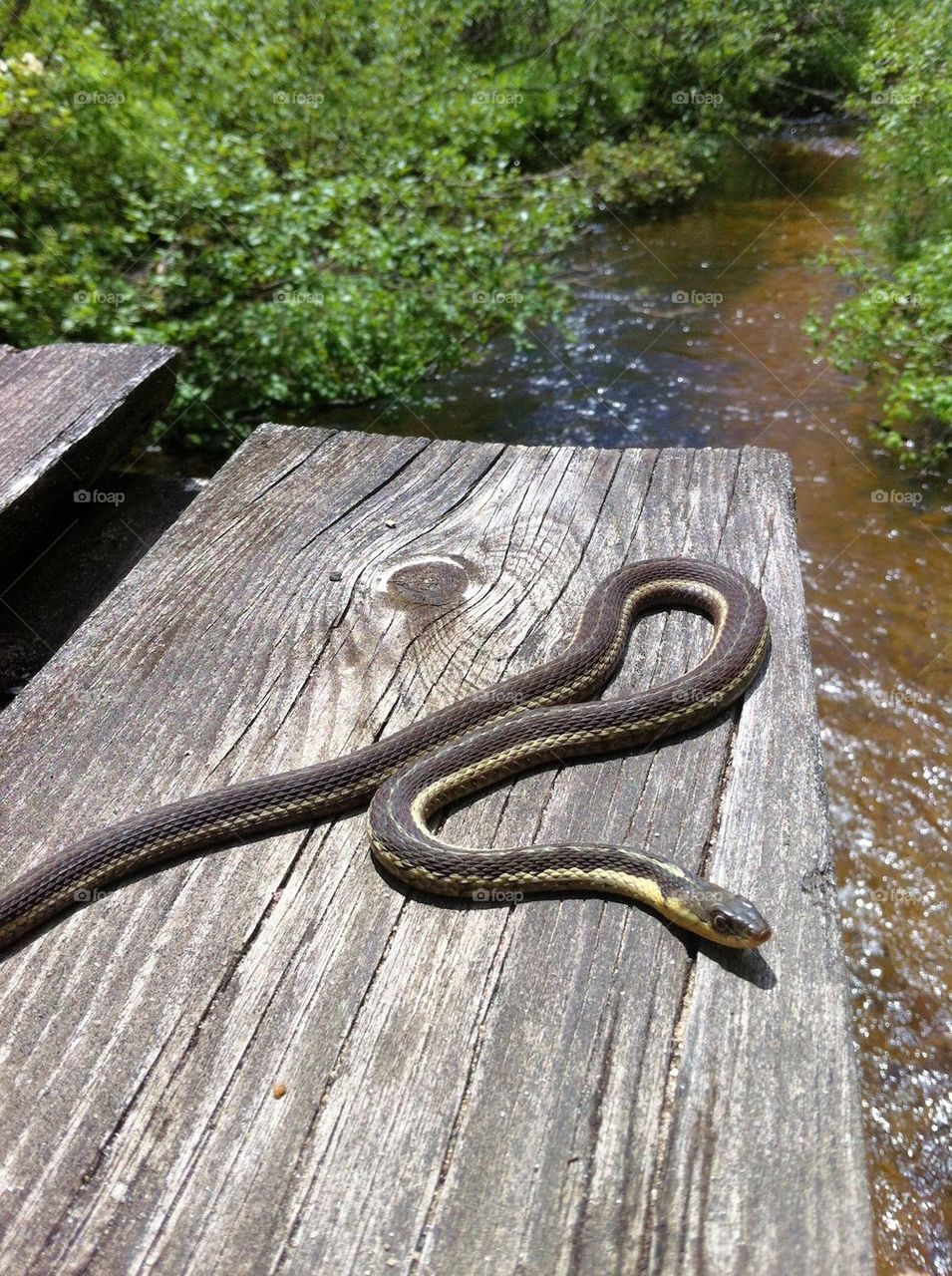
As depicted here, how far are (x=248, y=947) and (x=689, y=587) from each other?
1865mm

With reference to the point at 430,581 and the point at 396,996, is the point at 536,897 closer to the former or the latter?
the point at 396,996

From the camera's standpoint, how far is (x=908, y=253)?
9586mm

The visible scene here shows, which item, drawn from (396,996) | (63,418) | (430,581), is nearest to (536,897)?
(396,996)

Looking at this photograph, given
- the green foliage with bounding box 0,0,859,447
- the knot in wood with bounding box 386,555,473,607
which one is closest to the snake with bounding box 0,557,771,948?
the knot in wood with bounding box 386,555,473,607

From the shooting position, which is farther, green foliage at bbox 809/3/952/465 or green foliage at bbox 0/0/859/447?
green foliage at bbox 809/3/952/465

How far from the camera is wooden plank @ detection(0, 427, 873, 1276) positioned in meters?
1.58

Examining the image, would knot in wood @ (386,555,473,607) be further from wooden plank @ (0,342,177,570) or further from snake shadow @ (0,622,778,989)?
wooden plank @ (0,342,177,570)

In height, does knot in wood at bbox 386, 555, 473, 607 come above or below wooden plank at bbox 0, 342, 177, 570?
below

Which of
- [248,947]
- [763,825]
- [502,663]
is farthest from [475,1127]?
[502,663]

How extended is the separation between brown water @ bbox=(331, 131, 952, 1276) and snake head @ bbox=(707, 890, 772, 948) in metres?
2.57

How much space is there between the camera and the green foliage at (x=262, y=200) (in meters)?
6.94

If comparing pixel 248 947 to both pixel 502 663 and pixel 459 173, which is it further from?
pixel 459 173

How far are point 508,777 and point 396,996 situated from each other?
0.80 meters

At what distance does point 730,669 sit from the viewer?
2689mm
